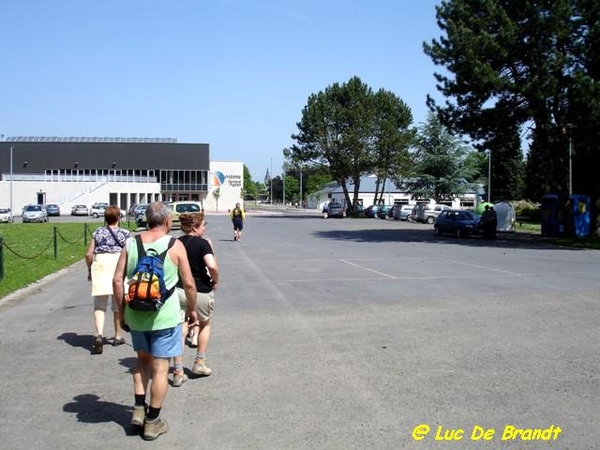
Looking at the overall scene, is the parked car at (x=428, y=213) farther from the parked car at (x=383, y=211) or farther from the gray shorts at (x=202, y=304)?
the gray shorts at (x=202, y=304)

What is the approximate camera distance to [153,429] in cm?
459

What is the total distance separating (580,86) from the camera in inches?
953

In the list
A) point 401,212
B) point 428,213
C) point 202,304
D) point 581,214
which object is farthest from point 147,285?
point 401,212

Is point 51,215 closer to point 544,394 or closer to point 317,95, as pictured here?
point 317,95

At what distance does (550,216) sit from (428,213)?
68.4 feet

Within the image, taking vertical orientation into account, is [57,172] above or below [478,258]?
above

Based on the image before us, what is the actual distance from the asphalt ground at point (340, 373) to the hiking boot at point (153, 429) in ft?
0.23

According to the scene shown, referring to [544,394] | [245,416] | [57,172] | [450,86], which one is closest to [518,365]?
[544,394]

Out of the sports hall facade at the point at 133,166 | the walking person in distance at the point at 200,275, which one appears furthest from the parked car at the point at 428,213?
the walking person in distance at the point at 200,275

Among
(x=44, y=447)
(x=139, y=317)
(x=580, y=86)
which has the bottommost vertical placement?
(x=44, y=447)

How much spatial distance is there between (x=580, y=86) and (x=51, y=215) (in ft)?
191

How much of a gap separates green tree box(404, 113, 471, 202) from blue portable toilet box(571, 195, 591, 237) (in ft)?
125

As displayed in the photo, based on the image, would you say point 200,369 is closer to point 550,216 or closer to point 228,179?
point 550,216

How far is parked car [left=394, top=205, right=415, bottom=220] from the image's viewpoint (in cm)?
5791
